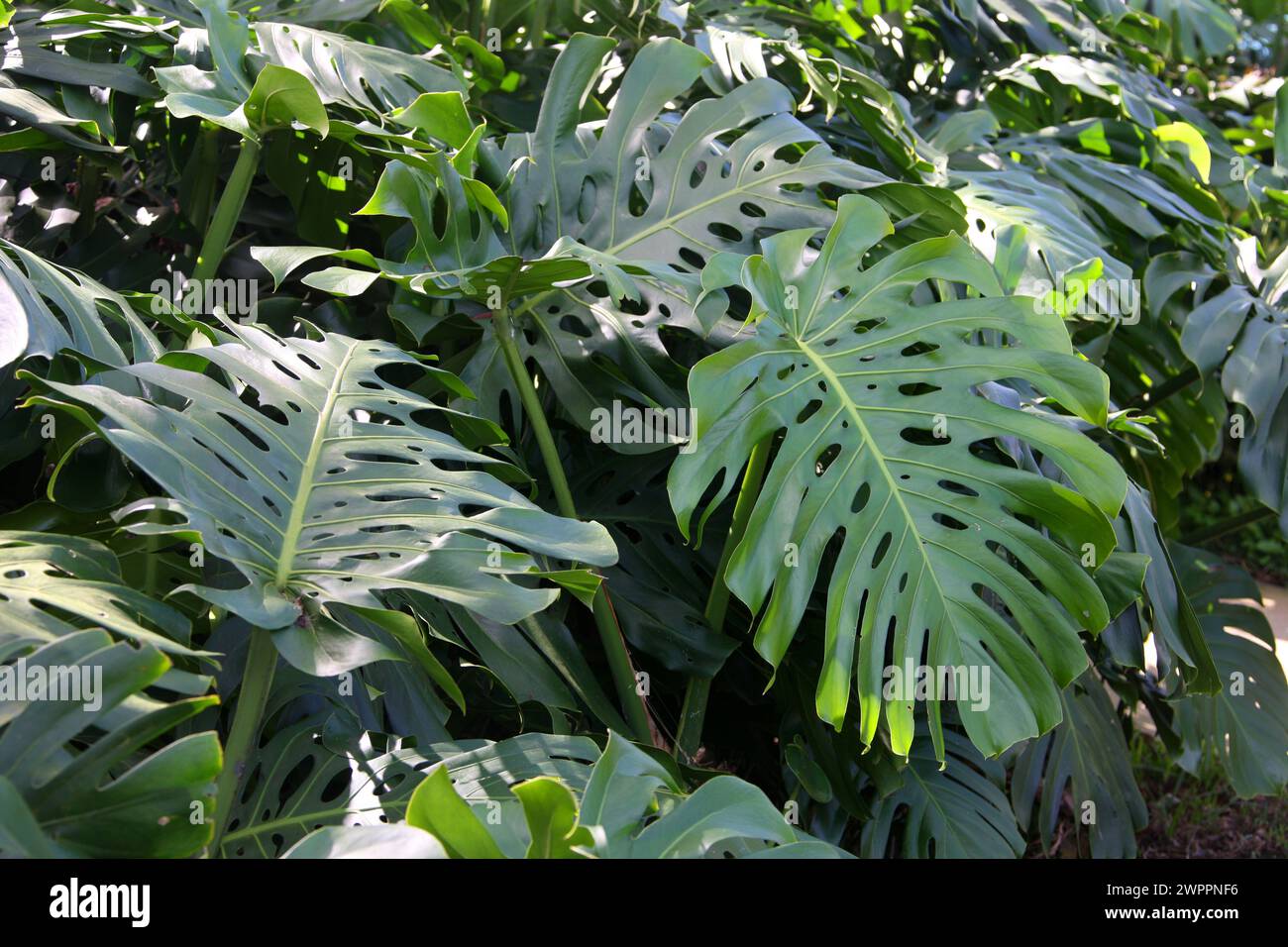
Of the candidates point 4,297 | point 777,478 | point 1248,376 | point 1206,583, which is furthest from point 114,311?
point 1206,583

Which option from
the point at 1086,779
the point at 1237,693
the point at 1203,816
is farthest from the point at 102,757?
the point at 1203,816

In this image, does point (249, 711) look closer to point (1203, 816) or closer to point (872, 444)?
point (872, 444)

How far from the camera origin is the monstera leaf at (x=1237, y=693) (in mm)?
2016

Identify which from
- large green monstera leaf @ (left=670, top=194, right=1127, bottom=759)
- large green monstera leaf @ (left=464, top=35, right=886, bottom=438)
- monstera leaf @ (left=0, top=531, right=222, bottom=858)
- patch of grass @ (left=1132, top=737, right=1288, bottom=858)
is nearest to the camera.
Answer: monstera leaf @ (left=0, top=531, right=222, bottom=858)

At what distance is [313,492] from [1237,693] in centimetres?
185

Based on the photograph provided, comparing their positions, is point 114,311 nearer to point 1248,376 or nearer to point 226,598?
point 226,598

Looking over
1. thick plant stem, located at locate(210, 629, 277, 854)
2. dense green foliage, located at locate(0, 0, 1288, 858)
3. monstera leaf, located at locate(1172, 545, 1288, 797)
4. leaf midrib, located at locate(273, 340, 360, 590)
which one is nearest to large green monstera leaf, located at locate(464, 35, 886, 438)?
dense green foliage, located at locate(0, 0, 1288, 858)

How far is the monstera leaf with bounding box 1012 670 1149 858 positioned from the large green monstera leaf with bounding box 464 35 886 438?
904mm

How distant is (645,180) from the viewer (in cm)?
160

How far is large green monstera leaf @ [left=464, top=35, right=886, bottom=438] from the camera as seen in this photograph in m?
1.50

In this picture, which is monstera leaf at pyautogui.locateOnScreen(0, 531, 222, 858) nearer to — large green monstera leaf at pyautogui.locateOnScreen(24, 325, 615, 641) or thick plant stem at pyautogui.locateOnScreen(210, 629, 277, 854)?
large green monstera leaf at pyautogui.locateOnScreen(24, 325, 615, 641)

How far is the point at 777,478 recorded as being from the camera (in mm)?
1214

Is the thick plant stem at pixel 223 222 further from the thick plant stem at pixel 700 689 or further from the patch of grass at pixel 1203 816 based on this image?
the patch of grass at pixel 1203 816
